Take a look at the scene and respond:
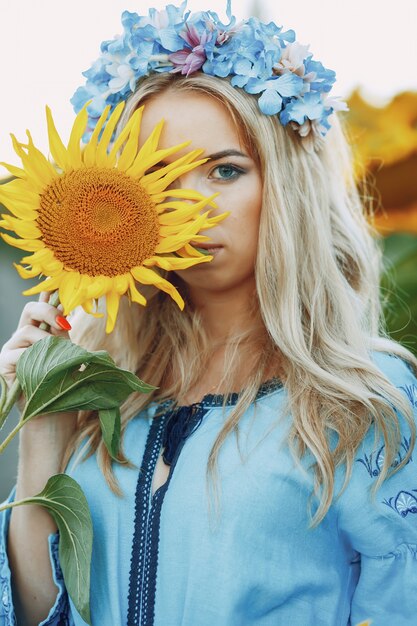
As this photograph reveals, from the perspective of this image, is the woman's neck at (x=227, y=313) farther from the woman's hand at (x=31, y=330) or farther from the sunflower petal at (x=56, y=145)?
the sunflower petal at (x=56, y=145)

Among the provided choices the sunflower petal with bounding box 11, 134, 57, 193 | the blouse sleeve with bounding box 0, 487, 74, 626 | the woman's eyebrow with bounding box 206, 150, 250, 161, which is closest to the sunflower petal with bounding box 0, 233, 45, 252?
the sunflower petal with bounding box 11, 134, 57, 193

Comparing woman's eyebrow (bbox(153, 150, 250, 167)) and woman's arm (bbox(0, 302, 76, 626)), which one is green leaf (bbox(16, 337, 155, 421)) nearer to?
woman's arm (bbox(0, 302, 76, 626))

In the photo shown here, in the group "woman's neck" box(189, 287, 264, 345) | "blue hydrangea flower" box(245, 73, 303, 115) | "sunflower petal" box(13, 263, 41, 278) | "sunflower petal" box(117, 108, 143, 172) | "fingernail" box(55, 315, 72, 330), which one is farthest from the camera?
"woman's neck" box(189, 287, 264, 345)

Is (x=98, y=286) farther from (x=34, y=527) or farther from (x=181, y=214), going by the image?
(x=34, y=527)

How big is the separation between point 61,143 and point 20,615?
1.11m

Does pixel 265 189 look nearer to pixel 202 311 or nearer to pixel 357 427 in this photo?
pixel 202 311

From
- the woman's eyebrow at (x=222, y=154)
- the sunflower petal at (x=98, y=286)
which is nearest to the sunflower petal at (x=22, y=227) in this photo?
the sunflower petal at (x=98, y=286)

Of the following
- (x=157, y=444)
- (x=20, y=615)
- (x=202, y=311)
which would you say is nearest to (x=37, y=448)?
(x=157, y=444)

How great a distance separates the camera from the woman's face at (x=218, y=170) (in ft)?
5.99

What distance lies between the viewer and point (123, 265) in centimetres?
162

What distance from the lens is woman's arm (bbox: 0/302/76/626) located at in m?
1.91

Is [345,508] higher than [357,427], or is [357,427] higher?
[357,427]

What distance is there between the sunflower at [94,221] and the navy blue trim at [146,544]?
18.3 inches

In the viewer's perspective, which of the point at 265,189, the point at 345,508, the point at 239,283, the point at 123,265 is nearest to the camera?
the point at 123,265
